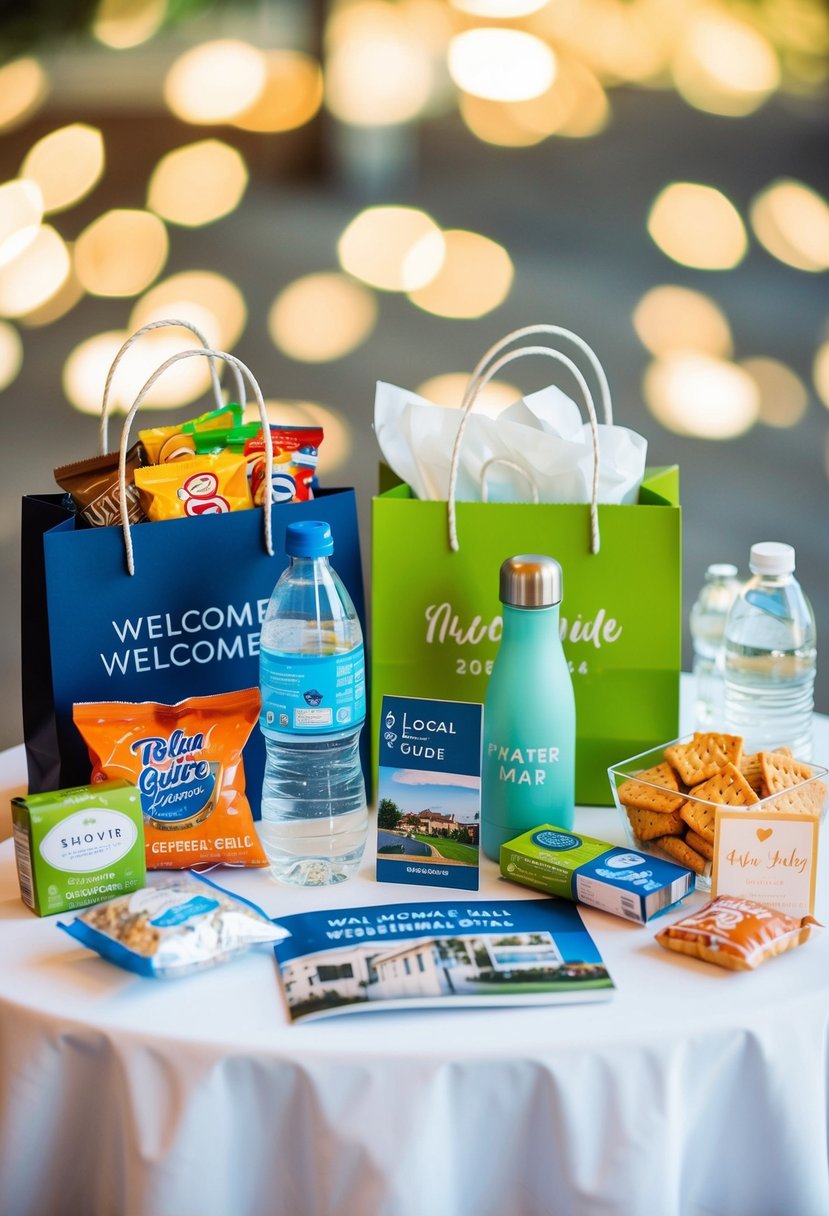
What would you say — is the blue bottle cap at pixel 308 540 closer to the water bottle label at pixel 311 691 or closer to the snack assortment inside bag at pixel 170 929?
the water bottle label at pixel 311 691

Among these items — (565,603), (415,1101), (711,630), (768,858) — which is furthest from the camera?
(711,630)

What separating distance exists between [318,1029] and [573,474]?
1.93ft

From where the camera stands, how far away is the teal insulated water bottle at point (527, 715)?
101 cm

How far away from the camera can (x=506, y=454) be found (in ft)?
3.90

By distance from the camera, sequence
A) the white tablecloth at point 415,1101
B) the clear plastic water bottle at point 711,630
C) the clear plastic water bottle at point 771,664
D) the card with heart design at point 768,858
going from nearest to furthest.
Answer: the white tablecloth at point 415,1101, the card with heart design at point 768,858, the clear plastic water bottle at point 771,664, the clear plastic water bottle at point 711,630

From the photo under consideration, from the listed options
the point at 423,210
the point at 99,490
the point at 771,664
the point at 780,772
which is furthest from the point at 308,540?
the point at 423,210

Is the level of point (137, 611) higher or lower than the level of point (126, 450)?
lower

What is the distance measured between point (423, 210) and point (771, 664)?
2.31 metres

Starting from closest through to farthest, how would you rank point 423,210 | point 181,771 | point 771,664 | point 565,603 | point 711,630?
point 181,771
point 565,603
point 771,664
point 711,630
point 423,210

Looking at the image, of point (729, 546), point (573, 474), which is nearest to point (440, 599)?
point (573, 474)

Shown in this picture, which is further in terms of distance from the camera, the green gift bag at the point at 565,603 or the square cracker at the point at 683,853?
the green gift bag at the point at 565,603

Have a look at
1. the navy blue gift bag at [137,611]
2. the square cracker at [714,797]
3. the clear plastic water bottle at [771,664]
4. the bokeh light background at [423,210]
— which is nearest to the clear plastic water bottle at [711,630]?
the clear plastic water bottle at [771,664]

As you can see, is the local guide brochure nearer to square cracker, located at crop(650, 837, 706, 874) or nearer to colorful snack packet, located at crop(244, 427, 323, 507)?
square cracker, located at crop(650, 837, 706, 874)

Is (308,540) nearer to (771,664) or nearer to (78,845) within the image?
(78,845)
